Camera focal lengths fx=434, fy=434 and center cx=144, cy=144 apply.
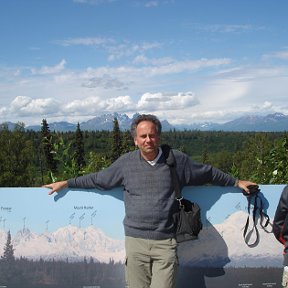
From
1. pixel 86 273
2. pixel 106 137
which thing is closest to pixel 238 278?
pixel 86 273

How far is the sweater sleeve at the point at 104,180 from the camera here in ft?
13.9

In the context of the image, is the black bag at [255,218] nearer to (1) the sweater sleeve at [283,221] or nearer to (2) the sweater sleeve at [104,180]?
(1) the sweater sleeve at [283,221]

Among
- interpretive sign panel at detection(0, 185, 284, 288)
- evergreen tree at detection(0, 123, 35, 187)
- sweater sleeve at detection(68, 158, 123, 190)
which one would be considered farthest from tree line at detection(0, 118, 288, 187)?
interpretive sign panel at detection(0, 185, 284, 288)

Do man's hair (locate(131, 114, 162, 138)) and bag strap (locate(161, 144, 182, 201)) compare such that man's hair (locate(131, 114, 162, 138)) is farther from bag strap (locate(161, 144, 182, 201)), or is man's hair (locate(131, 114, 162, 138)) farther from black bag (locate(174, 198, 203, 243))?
black bag (locate(174, 198, 203, 243))

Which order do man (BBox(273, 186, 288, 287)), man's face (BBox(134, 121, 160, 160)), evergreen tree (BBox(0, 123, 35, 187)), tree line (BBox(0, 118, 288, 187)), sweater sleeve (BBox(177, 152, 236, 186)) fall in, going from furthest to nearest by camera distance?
evergreen tree (BBox(0, 123, 35, 187)) → tree line (BBox(0, 118, 288, 187)) → sweater sleeve (BBox(177, 152, 236, 186)) → man's face (BBox(134, 121, 160, 160)) → man (BBox(273, 186, 288, 287))

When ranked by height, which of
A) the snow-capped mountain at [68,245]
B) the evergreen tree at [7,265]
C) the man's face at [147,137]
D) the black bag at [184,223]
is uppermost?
the man's face at [147,137]

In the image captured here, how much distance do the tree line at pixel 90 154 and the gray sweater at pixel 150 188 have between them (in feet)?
1.33

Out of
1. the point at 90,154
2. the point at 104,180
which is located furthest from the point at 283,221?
the point at 90,154

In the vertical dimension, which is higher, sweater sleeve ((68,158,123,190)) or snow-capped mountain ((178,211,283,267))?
sweater sleeve ((68,158,123,190))

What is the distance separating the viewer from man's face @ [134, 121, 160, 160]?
392cm

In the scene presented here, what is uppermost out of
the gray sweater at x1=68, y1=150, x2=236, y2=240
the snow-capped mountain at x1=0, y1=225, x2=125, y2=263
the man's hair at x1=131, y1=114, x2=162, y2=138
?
the man's hair at x1=131, y1=114, x2=162, y2=138

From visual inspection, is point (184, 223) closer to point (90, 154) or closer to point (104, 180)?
point (104, 180)

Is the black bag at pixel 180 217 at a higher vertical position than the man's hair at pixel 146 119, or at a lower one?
lower

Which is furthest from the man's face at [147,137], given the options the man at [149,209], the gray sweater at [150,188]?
the gray sweater at [150,188]
